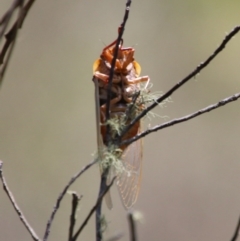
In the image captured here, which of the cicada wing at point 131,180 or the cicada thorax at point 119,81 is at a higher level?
the cicada thorax at point 119,81

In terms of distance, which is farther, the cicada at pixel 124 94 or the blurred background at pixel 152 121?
the blurred background at pixel 152 121

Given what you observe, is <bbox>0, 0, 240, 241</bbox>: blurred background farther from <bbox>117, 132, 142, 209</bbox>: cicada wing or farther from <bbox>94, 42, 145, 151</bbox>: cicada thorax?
<bbox>94, 42, 145, 151</bbox>: cicada thorax

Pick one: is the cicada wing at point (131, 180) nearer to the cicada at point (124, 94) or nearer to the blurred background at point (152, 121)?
the cicada at point (124, 94)

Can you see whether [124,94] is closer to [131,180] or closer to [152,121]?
[131,180]

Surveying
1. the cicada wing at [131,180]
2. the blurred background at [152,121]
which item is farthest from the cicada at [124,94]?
the blurred background at [152,121]

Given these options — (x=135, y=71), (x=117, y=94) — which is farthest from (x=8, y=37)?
(x=135, y=71)

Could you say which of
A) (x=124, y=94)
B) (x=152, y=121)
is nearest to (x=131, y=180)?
(x=124, y=94)

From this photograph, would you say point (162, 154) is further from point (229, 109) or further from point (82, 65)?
point (82, 65)

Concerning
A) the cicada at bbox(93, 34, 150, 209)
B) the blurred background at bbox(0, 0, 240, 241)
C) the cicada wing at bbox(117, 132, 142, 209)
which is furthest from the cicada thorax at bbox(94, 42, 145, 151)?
the blurred background at bbox(0, 0, 240, 241)
